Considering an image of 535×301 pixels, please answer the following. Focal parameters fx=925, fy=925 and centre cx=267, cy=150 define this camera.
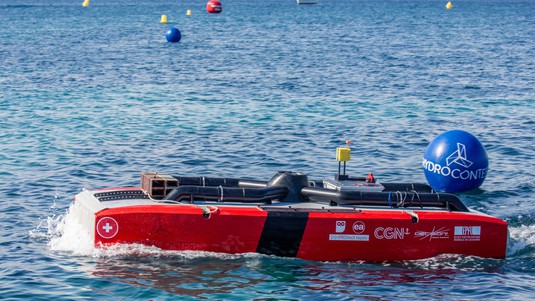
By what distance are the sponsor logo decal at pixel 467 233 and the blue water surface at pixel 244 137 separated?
1.05 feet

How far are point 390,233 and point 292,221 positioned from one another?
1.55 meters

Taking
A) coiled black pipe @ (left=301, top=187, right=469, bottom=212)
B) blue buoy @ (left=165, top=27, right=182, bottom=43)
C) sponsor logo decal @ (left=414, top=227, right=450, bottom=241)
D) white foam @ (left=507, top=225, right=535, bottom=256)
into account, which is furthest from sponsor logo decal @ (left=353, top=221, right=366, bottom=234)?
blue buoy @ (left=165, top=27, right=182, bottom=43)

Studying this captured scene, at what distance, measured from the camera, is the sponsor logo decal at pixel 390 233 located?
14.2m

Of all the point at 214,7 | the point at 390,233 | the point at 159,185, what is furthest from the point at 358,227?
the point at 214,7

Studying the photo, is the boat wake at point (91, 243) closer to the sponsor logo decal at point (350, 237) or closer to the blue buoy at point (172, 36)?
the sponsor logo decal at point (350, 237)

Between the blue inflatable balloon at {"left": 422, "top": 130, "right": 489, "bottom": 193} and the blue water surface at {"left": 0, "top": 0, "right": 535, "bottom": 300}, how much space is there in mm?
695

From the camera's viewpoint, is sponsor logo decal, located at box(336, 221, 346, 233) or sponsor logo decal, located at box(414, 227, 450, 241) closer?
sponsor logo decal, located at box(336, 221, 346, 233)

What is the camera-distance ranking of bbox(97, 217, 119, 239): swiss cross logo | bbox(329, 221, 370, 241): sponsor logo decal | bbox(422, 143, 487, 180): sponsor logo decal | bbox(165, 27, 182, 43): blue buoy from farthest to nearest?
bbox(165, 27, 182, 43): blue buoy < bbox(422, 143, 487, 180): sponsor logo decal < bbox(329, 221, 370, 241): sponsor logo decal < bbox(97, 217, 119, 239): swiss cross logo

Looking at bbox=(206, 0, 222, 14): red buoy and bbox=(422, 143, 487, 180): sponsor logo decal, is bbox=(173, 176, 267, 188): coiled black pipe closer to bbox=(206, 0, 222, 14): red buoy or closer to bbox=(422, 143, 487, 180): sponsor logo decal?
bbox=(422, 143, 487, 180): sponsor logo decal

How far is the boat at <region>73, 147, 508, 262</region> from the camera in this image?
13.8 metres

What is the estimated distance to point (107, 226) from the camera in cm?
1371

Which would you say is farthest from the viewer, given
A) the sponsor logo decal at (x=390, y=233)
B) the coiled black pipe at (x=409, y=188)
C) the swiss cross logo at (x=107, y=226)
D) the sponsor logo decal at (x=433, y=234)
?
the coiled black pipe at (x=409, y=188)

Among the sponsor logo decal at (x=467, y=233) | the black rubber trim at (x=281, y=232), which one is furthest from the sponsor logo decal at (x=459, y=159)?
the black rubber trim at (x=281, y=232)

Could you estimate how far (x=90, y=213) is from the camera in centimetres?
1401
